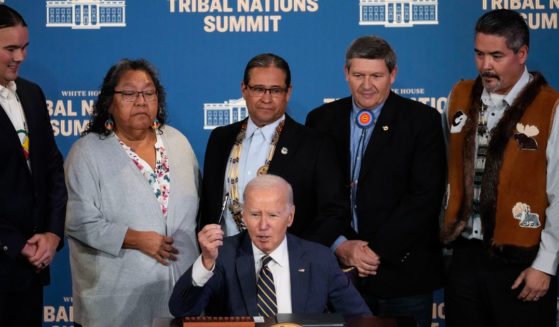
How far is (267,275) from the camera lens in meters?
3.14

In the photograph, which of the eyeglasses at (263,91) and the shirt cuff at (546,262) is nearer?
the shirt cuff at (546,262)

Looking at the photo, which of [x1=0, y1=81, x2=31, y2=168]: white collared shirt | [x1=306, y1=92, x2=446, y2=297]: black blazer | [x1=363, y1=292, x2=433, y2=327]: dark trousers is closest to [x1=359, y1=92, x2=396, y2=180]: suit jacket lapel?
[x1=306, y1=92, x2=446, y2=297]: black blazer

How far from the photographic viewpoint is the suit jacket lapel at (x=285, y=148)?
3.75 meters

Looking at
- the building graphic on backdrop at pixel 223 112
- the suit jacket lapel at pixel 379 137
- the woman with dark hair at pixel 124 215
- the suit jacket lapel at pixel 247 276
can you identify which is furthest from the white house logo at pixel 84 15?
the suit jacket lapel at pixel 247 276

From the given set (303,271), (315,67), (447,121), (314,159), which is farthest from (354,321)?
(315,67)

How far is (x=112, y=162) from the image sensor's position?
12.6 feet

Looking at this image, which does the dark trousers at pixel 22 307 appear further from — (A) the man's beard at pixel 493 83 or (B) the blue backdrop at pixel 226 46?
(A) the man's beard at pixel 493 83

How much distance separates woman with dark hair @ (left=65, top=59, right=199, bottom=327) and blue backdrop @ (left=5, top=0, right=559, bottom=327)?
1000 mm

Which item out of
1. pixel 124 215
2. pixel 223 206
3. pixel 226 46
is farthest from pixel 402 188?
pixel 226 46

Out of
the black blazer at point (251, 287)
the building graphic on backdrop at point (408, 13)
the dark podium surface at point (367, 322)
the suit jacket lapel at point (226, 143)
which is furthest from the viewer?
the building graphic on backdrop at point (408, 13)

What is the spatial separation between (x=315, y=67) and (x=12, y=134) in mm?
1801

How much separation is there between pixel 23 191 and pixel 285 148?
1030 millimetres

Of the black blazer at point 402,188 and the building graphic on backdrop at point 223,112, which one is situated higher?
the building graphic on backdrop at point 223,112

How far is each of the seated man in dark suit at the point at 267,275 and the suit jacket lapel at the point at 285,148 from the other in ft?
1.70
